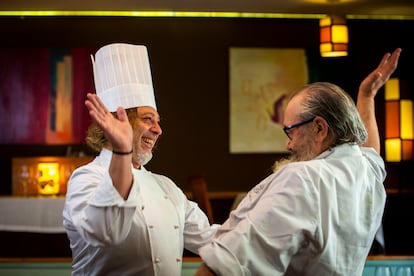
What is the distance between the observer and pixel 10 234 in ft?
22.3

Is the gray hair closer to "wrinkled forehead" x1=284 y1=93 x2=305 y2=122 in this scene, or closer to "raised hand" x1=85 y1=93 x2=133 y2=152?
"wrinkled forehead" x1=284 y1=93 x2=305 y2=122

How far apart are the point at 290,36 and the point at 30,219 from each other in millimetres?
3659

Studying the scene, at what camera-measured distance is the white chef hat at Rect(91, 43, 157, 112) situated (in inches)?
98.7

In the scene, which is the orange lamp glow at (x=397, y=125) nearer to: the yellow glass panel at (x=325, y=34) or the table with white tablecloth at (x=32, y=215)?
the yellow glass panel at (x=325, y=34)

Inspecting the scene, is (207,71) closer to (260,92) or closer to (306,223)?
(260,92)

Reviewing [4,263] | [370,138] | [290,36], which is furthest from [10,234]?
[370,138]

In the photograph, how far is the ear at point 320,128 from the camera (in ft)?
6.23

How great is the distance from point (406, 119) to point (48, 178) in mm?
3748

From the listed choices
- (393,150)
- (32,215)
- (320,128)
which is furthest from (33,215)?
(320,128)

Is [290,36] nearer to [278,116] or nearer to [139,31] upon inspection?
[278,116]

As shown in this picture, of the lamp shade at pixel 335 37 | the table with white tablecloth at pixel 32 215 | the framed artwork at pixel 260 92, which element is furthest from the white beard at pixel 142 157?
the framed artwork at pixel 260 92

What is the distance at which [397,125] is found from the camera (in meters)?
7.15

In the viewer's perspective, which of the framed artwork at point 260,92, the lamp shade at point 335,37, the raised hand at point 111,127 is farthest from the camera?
the framed artwork at point 260,92

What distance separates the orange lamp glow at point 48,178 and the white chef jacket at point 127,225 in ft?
12.8
